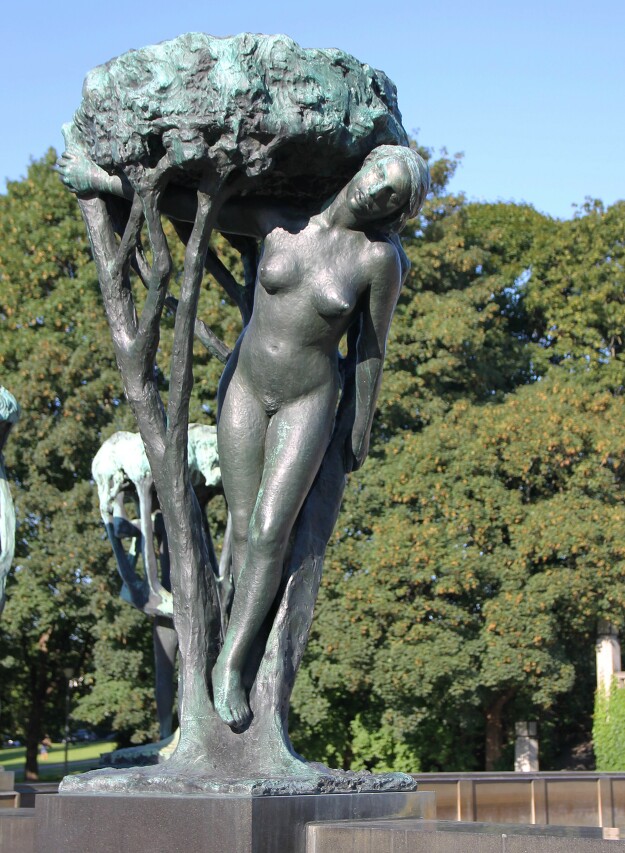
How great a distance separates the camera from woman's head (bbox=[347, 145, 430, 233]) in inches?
206

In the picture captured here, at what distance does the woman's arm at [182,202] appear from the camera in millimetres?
5578

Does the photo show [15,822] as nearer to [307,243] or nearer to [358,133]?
[307,243]

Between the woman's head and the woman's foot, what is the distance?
6.36 feet

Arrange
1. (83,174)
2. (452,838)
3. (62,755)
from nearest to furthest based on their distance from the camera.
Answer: (452,838) < (83,174) < (62,755)

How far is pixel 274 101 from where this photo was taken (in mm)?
5121

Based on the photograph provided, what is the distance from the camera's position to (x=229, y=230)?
5.76 meters

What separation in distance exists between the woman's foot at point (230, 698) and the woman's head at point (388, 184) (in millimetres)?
1939

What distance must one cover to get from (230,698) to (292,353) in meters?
1.42

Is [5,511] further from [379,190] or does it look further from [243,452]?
[379,190]

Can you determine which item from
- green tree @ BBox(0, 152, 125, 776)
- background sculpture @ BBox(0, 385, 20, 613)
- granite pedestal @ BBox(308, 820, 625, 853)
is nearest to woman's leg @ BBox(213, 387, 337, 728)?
granite pedestal @ BBox(308, 820, 625, 853)

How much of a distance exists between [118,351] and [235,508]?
864mm

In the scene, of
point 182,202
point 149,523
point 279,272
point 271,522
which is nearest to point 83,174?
point 182,202

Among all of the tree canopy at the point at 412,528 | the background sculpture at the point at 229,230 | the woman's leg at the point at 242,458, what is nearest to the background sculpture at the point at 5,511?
the background sculpture at the point at 229,230

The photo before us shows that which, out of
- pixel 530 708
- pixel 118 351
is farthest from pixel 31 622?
pixel 118 351
